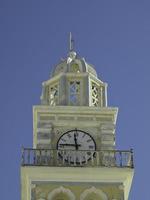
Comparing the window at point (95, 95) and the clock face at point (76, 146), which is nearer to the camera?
the clock face at point (76, 146)

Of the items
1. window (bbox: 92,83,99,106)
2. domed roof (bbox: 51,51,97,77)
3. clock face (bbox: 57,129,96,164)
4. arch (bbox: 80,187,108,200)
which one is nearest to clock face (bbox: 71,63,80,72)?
domed roof (bbox: 51,51,97,77)

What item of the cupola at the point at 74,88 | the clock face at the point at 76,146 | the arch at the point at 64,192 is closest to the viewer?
the arch at the point at 64,192

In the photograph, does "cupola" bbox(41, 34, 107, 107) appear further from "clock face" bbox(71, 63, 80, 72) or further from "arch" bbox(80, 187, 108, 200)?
"arch" bbox(80, 187, 108, 200)

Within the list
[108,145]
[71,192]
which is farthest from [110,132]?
[71,192]

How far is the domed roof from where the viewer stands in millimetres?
44938

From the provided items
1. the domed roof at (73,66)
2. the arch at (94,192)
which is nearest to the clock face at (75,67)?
the domed roof at (73,66)

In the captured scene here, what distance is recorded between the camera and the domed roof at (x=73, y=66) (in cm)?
4494

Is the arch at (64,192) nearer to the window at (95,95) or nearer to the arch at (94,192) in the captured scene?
the arch at (94,192)

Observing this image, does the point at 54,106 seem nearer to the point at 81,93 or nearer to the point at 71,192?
the point at 81,93

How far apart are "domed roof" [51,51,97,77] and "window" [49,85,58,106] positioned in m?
0.61

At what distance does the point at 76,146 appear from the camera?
4206 cm

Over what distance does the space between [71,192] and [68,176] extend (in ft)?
1.97

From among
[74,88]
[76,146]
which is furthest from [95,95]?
[76,146]

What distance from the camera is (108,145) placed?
42562 mm
